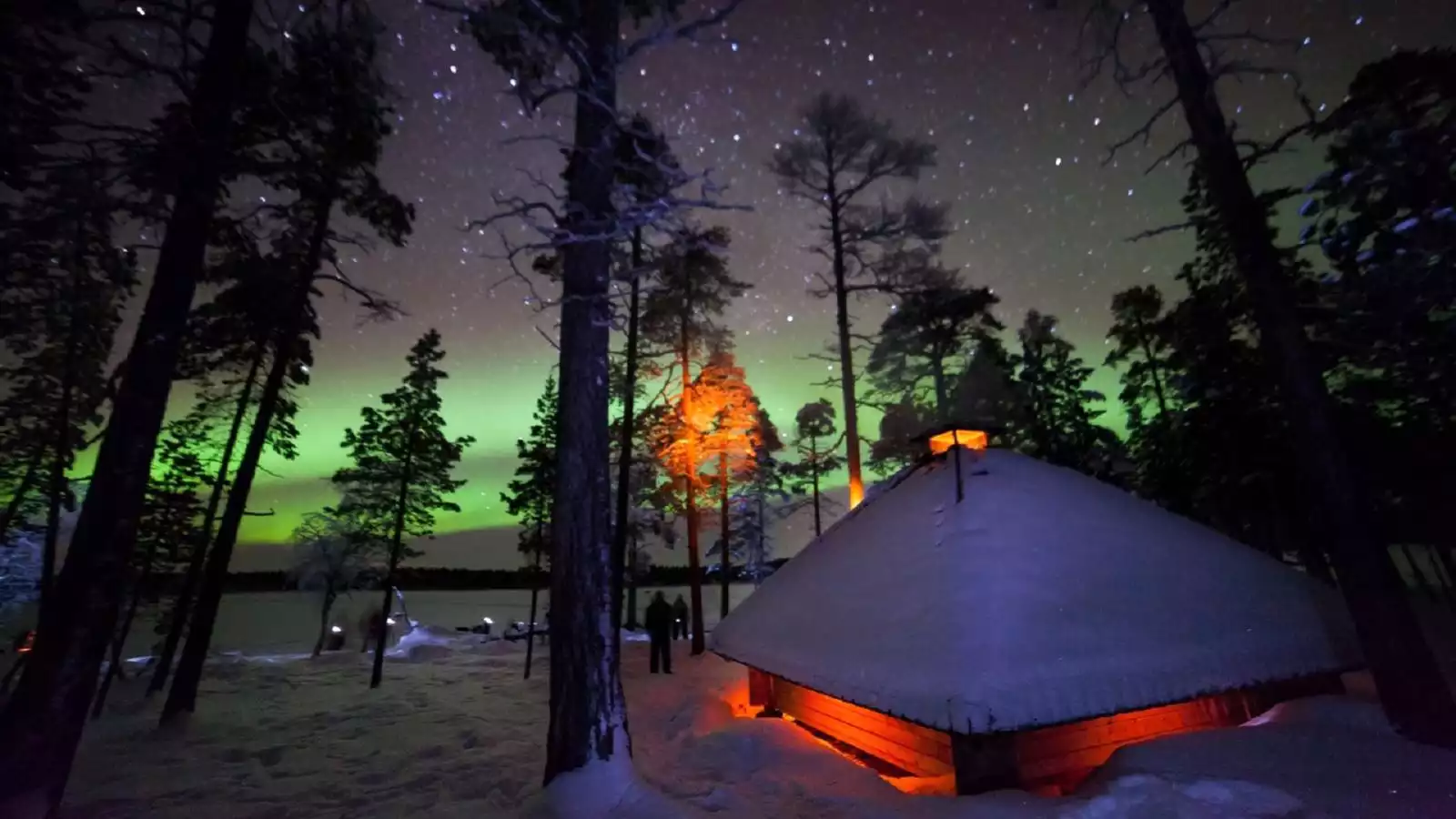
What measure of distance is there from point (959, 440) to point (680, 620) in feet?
59.3

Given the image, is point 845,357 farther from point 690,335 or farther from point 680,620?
point 680,620

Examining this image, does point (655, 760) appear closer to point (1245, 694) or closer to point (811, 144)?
point (1245, 694)

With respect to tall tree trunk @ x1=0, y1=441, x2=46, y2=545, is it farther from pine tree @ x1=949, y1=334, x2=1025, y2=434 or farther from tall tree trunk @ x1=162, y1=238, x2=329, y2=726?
pine tree @ x1=949, y1=334, x2=1025, y2=434

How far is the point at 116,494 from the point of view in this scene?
647 centimetres

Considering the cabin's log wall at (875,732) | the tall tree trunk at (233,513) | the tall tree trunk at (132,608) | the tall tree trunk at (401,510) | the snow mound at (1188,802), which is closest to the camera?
the snow mound at (1188,802)

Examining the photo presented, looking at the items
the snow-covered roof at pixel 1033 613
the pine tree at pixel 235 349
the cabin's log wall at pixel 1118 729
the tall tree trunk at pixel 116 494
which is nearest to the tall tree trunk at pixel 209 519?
the pine tree at pixel 235 349

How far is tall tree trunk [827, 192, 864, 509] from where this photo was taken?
1620 centimetres

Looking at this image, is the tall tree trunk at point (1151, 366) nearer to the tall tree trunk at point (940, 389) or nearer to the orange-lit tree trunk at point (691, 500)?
the tall tree trunk at point (940, 389)

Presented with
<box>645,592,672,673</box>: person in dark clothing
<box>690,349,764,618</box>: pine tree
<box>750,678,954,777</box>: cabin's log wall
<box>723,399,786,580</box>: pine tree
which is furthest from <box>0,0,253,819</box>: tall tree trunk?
<box>723,399,786,580</box>: pine tree

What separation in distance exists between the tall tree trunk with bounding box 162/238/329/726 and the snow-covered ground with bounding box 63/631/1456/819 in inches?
30.0

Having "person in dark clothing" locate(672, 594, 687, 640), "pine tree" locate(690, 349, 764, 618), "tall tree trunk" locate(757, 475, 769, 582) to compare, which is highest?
"pine tree" locate(690, 349, 764, 618)

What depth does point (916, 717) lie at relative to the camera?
21.0ft

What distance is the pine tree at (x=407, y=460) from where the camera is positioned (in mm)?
20875

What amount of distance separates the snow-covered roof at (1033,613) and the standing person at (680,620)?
402 inches
